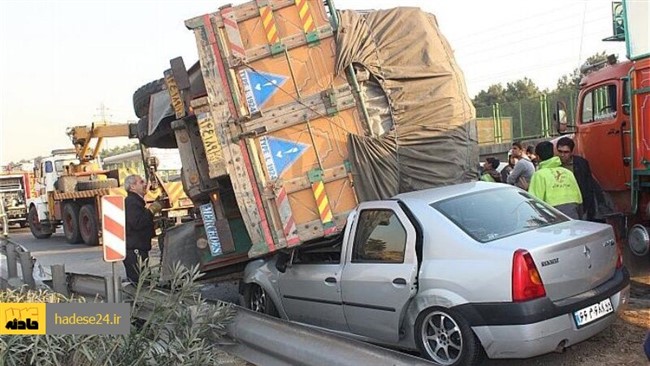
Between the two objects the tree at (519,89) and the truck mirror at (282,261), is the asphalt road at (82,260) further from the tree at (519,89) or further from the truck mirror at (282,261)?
the tree at (519,89)

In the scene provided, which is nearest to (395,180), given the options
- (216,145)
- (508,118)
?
(216,145)

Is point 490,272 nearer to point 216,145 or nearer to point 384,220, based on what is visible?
point 384,220

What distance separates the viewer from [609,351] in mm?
4676

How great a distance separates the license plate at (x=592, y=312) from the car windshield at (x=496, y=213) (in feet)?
2.30

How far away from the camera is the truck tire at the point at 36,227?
19.7m

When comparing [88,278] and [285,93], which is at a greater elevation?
[285,93]

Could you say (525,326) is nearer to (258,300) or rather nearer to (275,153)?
(275,153)

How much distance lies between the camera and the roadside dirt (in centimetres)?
450

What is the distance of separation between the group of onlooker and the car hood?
4.74ft

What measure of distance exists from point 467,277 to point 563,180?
2.50m

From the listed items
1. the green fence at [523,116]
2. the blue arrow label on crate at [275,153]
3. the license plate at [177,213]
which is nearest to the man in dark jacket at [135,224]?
the blue arrow label on crate at [275,153]

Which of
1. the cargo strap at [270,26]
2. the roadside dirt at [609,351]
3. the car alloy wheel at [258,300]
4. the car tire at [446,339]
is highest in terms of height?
the cargo strap at [270,26]

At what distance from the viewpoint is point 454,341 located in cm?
426

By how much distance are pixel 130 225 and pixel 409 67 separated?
13.0ft
